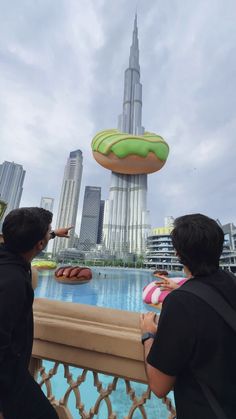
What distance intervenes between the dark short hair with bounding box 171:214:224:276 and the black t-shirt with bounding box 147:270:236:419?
0.28ft

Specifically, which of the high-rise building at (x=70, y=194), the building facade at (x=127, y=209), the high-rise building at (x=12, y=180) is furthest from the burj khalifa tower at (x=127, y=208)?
the high-rise building at (x=70, y=194)

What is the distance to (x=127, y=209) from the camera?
39219 mm

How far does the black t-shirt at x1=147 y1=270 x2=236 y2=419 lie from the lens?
Result: 1.87ft

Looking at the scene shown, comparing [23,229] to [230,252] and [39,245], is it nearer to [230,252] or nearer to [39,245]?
[39,245]

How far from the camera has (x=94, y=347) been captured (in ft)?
2.75

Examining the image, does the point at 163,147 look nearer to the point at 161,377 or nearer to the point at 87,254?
the point at 161,377

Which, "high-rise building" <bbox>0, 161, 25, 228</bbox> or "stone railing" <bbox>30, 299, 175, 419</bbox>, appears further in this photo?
"high-rise building" <bbox>0, 161, 25, 228</bbox>

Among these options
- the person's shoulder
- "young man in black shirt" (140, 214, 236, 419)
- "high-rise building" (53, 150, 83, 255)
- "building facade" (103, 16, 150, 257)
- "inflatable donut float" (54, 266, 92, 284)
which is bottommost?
"inflatable donut float" (54, 266, 92, 284)

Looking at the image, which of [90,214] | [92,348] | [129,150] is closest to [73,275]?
[92,348]

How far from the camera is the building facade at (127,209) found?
37.8 m

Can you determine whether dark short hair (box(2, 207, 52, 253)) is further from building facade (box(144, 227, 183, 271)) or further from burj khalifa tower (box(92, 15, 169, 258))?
burj khalifa tower (box(92, 15, 169, 258))

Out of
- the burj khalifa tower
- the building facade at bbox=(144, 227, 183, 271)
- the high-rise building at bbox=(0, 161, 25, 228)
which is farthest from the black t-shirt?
the high-rise building at bbox=(0, 161, 25, 228)

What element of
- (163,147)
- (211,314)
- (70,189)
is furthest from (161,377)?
(70,189)

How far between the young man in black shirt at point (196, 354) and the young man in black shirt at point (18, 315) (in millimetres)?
449
